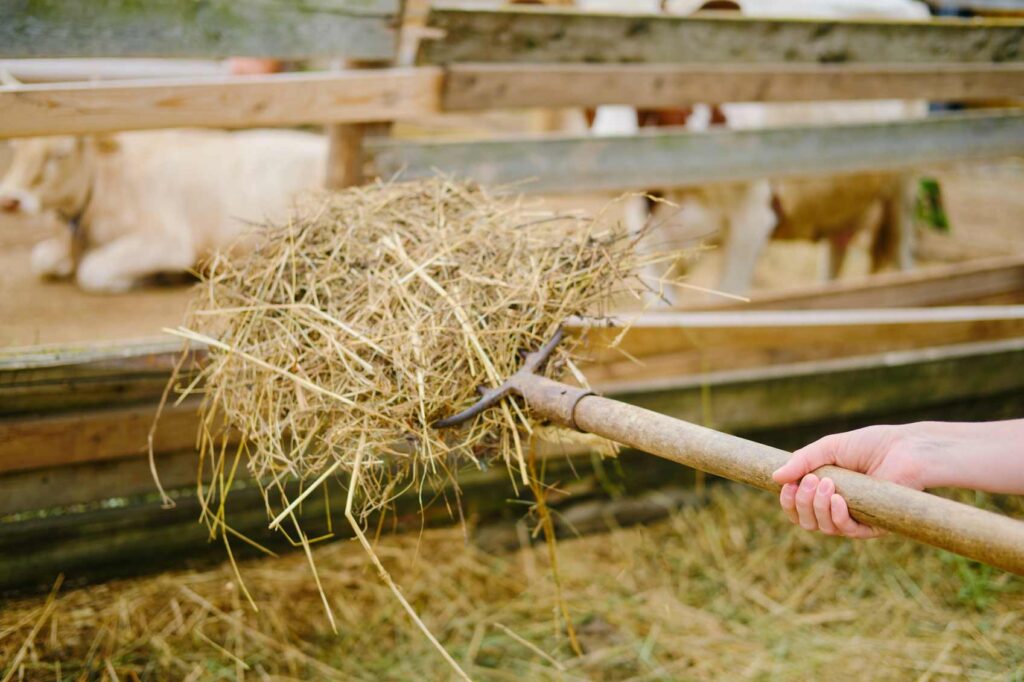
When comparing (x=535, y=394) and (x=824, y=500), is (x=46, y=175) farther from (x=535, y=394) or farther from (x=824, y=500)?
(x=824, y=500)

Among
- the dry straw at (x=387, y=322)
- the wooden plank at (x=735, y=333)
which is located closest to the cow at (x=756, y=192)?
the wooden plank at (x=735, y=333)

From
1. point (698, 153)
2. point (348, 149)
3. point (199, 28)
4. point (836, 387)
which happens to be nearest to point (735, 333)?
point (836, 387)

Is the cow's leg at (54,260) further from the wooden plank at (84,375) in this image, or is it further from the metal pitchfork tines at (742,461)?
the metal pitchfork tines at (742,461)

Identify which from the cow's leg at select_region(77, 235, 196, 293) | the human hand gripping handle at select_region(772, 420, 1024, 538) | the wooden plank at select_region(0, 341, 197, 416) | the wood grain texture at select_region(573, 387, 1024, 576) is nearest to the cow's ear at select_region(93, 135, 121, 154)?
the cow's leg at select_region(77, 235, 196, 293)

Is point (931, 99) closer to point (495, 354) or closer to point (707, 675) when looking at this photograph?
point (707, 675)

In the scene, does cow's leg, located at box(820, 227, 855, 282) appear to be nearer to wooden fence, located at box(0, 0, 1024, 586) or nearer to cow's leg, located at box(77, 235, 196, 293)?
wooden fence, located at box(0, 0, 1024, 586)

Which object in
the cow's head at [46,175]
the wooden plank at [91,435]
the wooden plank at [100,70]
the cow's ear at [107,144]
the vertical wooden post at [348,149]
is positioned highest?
the wooden plank at [100,70]

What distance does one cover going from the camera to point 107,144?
5305 mm

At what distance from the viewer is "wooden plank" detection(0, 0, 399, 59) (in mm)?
2367

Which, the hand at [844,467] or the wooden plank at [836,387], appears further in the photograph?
the wooden plank at [836,387]

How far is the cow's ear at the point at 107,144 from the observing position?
526 centimetres

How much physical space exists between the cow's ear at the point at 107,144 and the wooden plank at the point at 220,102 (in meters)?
3.11

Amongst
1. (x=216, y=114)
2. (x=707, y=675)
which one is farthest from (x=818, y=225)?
(x=216, y=114)

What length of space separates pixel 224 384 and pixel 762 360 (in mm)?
2776
